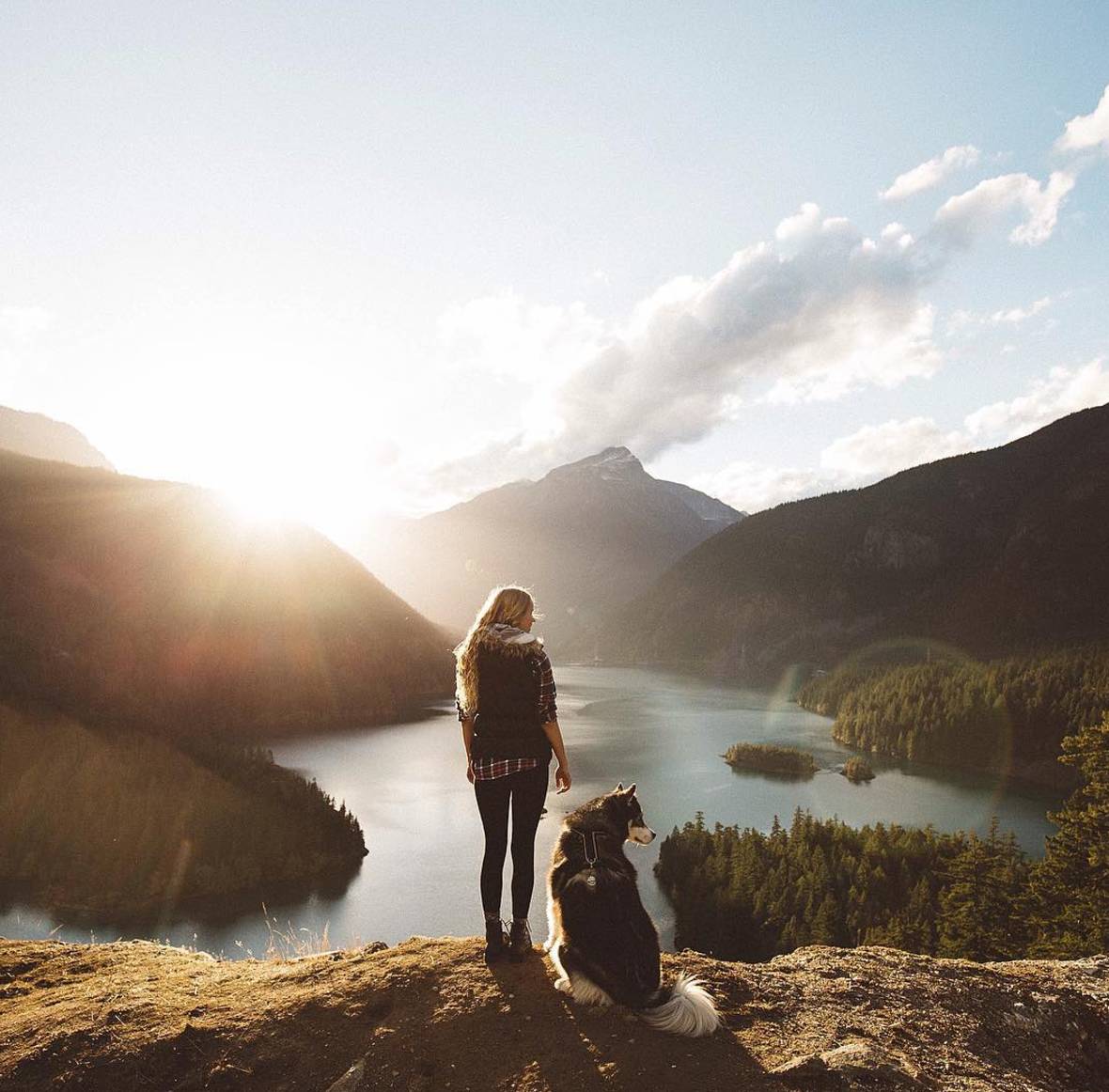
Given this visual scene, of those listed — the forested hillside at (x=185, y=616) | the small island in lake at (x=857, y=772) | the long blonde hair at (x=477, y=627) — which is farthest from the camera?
the forested hillside at (x=185, y=616)

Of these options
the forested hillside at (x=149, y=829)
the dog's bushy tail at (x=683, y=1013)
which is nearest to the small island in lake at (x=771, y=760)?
the forested hillside at (x=149, y=829)

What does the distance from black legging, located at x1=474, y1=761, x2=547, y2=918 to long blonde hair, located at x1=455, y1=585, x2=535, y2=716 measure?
65cm

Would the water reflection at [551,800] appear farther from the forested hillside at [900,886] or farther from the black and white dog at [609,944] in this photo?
the black and white dog at [609,944]

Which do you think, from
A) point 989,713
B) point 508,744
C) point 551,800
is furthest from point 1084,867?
point 989,713

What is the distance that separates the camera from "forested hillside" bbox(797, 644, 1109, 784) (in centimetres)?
10431

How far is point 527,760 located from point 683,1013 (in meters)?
1.95

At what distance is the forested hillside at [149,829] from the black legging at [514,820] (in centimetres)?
5835

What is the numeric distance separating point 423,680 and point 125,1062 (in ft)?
548

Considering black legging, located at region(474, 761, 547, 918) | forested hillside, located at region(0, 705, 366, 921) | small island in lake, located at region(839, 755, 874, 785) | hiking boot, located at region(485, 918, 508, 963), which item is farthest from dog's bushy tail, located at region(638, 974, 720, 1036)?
small island in lake, located at region(839, 755, 874, 785)

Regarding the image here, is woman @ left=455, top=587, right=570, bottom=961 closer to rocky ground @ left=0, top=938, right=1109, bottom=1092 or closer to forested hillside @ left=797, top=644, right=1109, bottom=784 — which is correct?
rocky ground @ left=0, top=938, right=1109, bottom=1092

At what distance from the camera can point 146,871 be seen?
56.7m

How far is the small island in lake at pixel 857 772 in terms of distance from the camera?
8894cm

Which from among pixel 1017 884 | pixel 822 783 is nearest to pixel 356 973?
pixel 1017 884

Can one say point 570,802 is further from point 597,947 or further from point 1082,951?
point 597,947
